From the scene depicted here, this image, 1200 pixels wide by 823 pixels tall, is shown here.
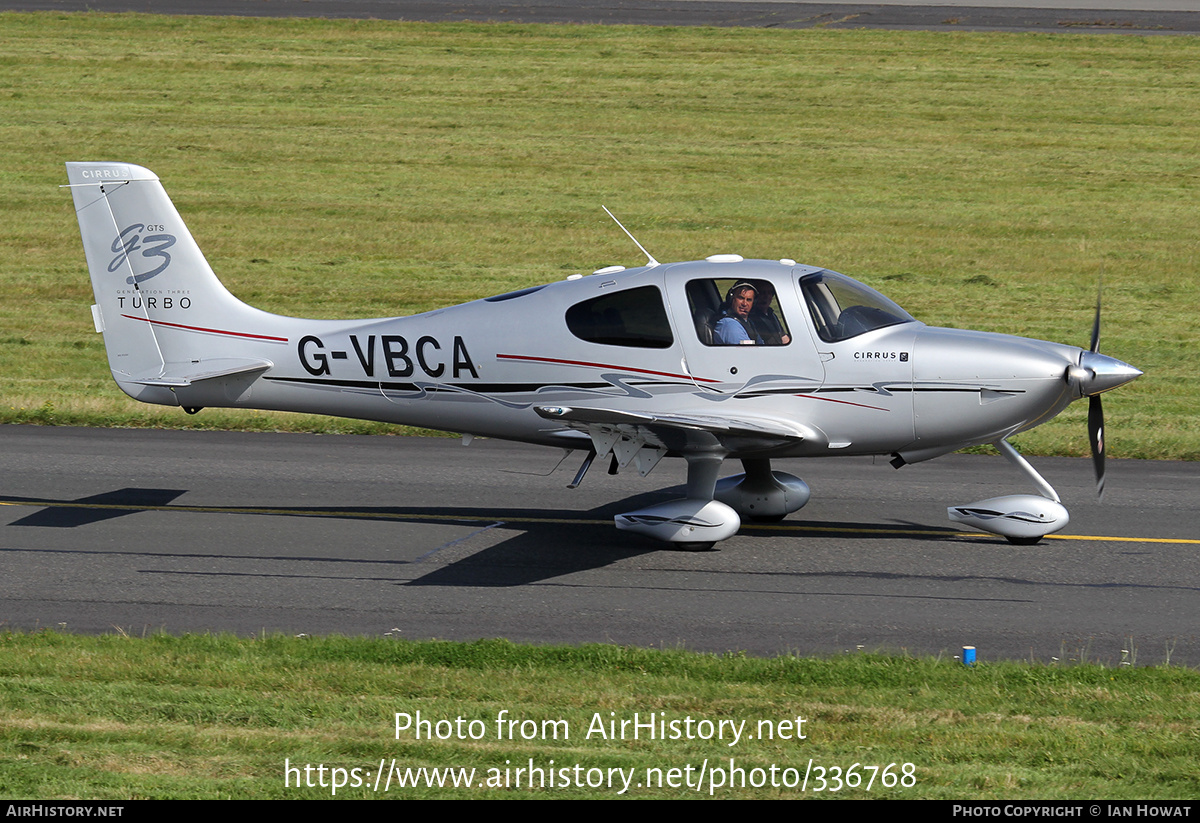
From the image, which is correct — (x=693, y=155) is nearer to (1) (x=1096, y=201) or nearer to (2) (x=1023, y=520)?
(1) (x=1096, y=201)

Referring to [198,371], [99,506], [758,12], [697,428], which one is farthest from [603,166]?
[697,428]

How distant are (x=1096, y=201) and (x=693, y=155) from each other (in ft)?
31.2

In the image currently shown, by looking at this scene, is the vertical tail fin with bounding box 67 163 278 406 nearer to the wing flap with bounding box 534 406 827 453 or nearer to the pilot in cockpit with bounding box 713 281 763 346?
the wing flap with bounding box 534 406 827 453

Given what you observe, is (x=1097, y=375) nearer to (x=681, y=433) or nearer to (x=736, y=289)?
(x=736, y=289)

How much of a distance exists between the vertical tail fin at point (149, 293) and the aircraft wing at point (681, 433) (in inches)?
139

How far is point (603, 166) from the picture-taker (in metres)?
32.0

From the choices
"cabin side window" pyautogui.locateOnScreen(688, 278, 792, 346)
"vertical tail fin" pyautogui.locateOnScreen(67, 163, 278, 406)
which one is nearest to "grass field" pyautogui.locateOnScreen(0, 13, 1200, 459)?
"vertical tail fin" pyautogui.locateOnScreen(67, 163, 278, 406)

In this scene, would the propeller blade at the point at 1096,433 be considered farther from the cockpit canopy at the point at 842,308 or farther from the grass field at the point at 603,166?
the grass field at the point at 603,166

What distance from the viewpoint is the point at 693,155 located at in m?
32.8

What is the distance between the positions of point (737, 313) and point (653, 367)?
2.71 ft

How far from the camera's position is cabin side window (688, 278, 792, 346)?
10.8m

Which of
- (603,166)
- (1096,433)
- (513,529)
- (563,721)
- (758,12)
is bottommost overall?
(513,529)

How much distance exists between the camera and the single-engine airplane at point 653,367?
10.6 m

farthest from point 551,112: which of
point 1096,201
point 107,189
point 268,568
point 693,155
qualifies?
point 268,568
